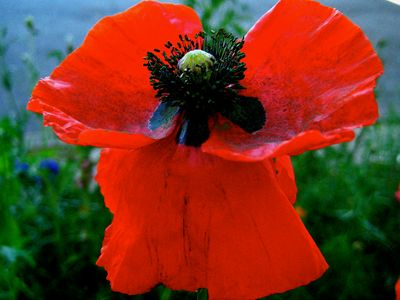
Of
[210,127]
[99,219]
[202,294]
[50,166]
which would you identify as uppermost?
[210,127]

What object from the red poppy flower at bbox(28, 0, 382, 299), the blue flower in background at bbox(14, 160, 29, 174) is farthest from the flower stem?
the blue flower in background at bbox(14, 160, 29, 174)

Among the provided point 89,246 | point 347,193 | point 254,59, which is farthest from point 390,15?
point 254,59

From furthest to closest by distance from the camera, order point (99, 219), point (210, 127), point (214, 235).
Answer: point (99, 219)
point (210, 127)
point (214, 235)

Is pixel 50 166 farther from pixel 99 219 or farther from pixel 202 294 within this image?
pixel 202 294

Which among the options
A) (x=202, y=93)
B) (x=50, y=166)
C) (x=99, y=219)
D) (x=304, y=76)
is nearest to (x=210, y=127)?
(x=202, y=93)

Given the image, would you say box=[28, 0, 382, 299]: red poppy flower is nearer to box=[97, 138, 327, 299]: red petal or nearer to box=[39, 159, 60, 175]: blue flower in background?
box=[97, 138, 327, 299]: red petal

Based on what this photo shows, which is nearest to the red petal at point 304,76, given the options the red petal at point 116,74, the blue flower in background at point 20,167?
the red petal at point 116,74

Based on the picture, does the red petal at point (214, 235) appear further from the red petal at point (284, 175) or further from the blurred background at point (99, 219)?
the blurred background at point (99, 219)

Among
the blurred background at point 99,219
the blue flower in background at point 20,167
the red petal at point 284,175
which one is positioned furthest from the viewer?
the blue flower in background at point 20,167
